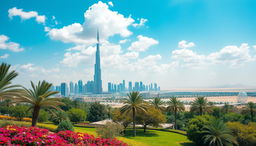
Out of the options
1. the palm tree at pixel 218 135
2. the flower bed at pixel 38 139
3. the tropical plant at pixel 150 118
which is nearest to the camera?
the flower bed at pixel 38 139

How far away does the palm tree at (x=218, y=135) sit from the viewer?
1185 inches

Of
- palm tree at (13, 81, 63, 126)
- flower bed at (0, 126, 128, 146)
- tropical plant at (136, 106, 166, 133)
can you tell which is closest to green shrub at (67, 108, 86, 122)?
tropical plant at (136, 106, 166, 133)

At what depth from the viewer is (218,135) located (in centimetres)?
3070

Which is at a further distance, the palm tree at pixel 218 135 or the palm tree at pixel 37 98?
the palm tree at pixel 218 135

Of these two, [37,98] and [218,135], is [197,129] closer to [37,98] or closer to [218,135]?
[218,135]

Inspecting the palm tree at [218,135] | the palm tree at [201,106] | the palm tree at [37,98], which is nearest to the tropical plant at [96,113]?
the palm tree at [201,106]

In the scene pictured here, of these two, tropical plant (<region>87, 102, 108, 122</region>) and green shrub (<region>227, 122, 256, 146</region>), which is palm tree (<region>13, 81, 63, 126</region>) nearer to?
green shrub (<region>227, 122, 256, 146</region>)

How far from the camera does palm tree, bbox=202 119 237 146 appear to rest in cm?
3009

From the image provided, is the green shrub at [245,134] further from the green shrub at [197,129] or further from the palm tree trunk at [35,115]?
the palm tree trunk at [35,115]

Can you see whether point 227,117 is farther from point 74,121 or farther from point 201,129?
point 74,121

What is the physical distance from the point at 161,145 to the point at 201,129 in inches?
310

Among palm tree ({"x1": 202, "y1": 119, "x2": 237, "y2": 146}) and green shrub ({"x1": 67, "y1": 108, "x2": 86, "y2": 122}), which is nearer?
palm tree ({"x1": 202, "y1": 119, "x2": 237, "y2": 146})

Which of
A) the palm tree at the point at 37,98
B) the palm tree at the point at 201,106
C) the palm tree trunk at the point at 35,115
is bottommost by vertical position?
the palm tree at the point at 201,106

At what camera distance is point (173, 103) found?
169 feet
